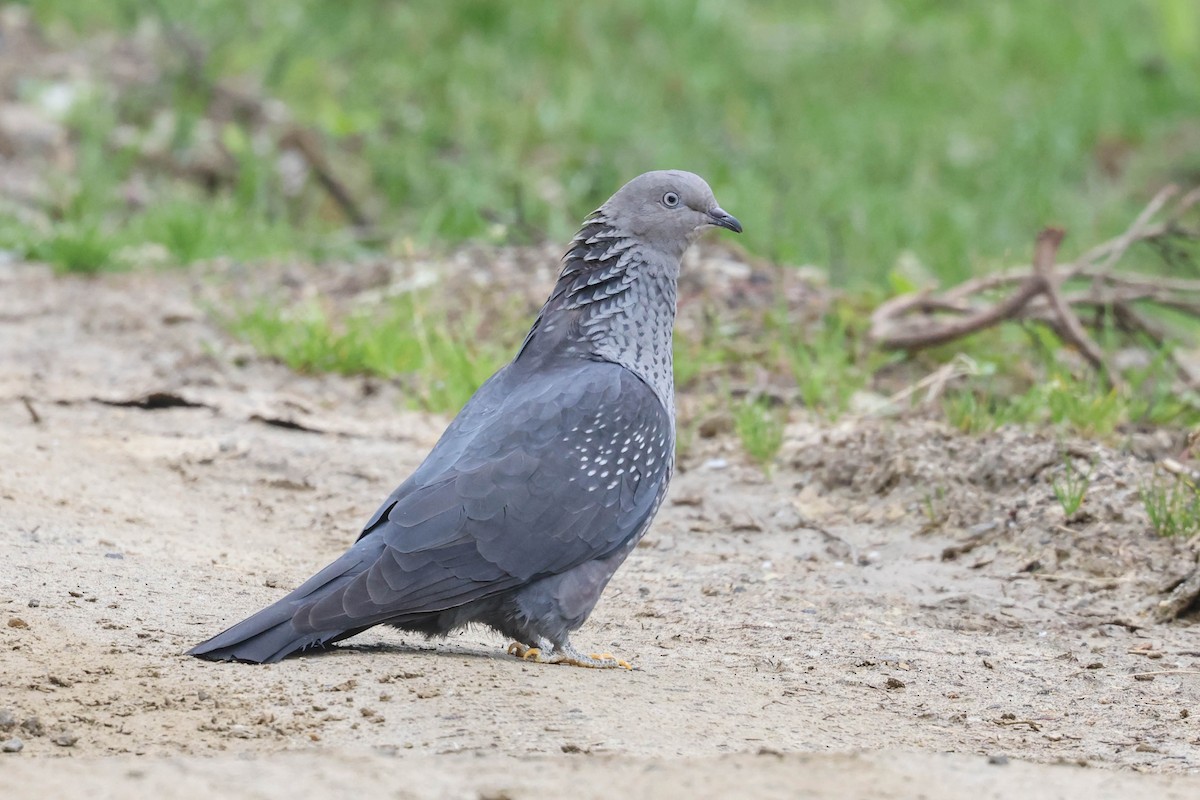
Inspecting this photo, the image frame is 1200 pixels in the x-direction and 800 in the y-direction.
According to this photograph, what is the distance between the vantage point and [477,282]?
7566 millimetres

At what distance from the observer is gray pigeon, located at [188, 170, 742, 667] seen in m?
3.71

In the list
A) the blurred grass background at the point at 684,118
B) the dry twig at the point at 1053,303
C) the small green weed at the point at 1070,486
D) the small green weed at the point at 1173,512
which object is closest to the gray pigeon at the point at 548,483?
the small green weed at the point at 1070,486

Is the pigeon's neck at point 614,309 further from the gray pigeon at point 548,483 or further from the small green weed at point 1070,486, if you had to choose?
the small green weed at point 1070,486

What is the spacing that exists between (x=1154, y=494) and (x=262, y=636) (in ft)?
9.90

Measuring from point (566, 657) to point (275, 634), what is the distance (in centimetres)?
77

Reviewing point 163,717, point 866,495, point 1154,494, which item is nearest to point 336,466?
point 866,495

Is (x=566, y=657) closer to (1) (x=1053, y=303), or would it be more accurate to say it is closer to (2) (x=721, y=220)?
(2) (x=721, y=220)

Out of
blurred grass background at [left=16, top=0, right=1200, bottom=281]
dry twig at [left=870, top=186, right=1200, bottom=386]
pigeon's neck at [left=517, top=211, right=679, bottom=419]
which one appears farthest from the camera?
blurred grass background at [left=16, top=0, right=1200, bottom=281]

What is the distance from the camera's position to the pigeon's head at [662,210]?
14.8 ft

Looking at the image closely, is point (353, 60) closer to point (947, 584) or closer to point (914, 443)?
point (914, 443)

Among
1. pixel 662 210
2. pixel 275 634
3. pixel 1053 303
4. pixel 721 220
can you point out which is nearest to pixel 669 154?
pixel 1053 303

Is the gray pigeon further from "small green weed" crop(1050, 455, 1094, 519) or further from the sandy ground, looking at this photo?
"small green weed" crop(1050, 455, 1094, 519)

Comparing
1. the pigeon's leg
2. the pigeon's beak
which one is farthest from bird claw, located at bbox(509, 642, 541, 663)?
the pigeon's beak

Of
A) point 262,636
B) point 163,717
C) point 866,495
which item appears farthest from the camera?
point 866,495
